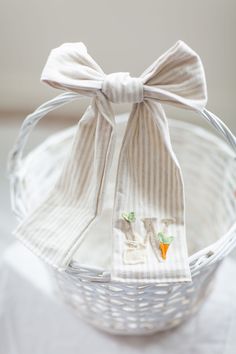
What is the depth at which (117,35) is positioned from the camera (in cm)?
90

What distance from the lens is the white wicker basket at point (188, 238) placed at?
54 centimetres

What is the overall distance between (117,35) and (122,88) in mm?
434

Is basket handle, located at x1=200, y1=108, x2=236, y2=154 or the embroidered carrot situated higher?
basket handle, located at x1=200, y1=108, x2=236, y2=154

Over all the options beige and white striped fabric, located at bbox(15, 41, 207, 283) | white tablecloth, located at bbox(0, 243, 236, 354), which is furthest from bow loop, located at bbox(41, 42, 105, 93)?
white tablecloth, located at bbox(0, 243, 236, 354)

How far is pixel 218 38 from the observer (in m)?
0.89

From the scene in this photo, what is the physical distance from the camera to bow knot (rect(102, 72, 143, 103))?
0.50 metres

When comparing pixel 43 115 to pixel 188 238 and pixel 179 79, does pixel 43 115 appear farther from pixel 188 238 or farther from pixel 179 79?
pixel 188 238

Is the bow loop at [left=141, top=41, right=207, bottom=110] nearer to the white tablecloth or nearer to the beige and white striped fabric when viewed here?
the beige and white striped fabric

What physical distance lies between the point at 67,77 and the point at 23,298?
1.25ft

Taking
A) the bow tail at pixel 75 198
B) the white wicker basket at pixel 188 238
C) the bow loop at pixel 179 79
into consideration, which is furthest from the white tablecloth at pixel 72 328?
the bow loop at pixel 179 79

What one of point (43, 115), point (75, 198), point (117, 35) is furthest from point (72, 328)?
point (117, 35)

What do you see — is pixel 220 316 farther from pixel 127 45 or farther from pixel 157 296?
pixel 127 45

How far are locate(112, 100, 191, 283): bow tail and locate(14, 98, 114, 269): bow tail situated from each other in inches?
1.4

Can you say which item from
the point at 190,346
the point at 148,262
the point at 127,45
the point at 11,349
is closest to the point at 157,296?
the point at 148,262
